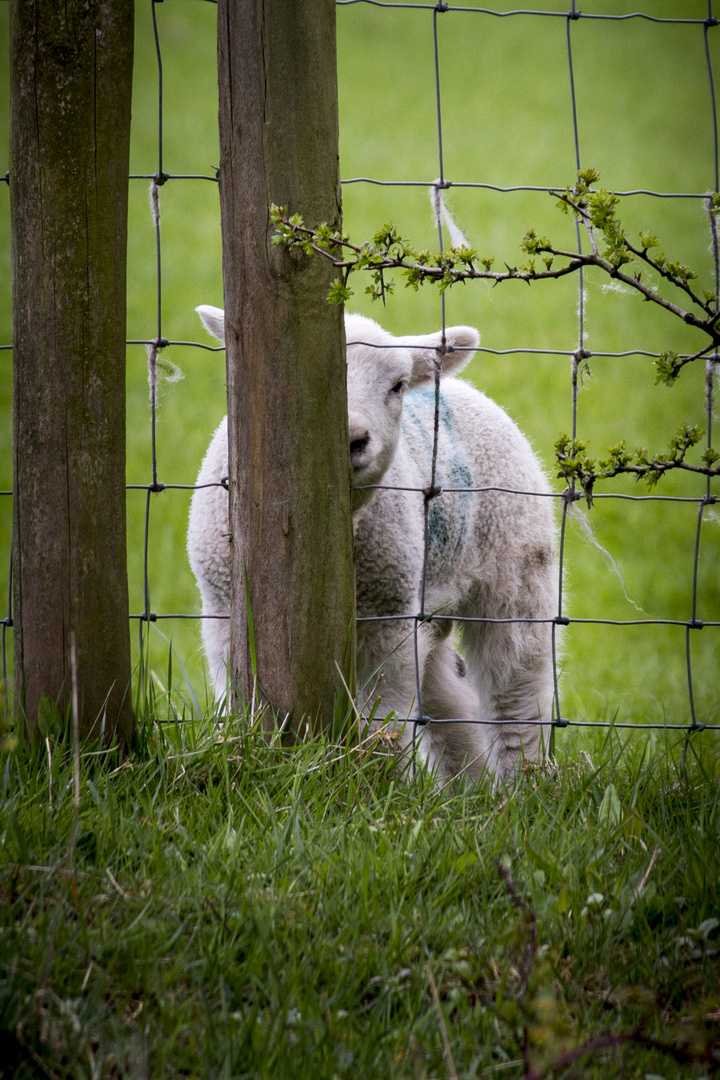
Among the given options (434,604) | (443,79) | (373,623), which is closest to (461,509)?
(434,604)

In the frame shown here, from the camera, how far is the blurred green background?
22.3 ft

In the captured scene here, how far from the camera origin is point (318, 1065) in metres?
1.43

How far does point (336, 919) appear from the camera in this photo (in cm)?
173

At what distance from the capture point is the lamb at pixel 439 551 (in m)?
3.12

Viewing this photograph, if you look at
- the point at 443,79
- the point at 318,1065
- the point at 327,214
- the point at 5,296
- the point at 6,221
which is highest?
the point at 443,79

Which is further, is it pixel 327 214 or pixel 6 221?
pixel 6 221

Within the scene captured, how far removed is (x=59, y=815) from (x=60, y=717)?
1.12 ft

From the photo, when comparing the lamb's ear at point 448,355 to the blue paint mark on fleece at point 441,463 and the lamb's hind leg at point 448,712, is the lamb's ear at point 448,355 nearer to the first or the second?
the blue paint mark on fleece at point 441,463

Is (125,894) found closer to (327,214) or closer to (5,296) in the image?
(327,214)

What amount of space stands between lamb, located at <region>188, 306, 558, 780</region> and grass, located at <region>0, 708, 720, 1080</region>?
534mm

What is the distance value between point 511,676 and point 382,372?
142 centimetres

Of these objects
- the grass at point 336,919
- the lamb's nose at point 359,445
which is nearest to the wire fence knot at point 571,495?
the lamb's nose at point 359,445

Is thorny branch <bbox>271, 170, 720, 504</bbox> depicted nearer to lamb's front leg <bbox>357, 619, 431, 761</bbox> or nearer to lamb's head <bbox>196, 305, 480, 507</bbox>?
lamb's head <bbox>196, 305, 480, 507</bbox>

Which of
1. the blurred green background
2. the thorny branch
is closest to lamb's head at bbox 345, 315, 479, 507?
the thorny branch
